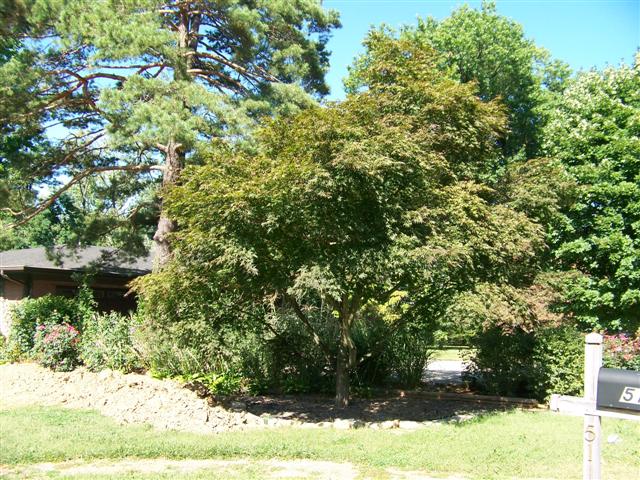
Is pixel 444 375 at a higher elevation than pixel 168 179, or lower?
lower

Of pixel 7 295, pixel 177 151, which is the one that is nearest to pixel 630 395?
pixel 177 151

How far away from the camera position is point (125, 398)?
8.99 metres

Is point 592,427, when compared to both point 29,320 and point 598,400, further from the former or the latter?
point 29,320

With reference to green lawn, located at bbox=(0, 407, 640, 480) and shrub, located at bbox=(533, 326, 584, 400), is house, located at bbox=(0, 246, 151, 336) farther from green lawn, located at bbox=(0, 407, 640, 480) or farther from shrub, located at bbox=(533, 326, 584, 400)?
shrub, located at bbox=(533, 326, 584, 400)

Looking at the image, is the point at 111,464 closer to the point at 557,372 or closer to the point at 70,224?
the point at 557,372

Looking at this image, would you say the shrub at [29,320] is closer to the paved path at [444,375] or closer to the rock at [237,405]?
the rock at [237,405]

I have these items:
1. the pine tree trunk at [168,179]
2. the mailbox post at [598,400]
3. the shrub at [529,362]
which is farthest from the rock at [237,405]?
the mailbox post at [598,400]

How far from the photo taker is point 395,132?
782cm

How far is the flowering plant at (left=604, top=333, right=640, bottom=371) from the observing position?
10023 millimetres

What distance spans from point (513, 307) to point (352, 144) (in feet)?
16.9

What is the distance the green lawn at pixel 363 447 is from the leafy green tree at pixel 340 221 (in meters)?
2.04

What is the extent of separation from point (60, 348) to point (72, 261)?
5997 millimetres

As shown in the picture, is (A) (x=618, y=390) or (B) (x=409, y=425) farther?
(B) (x=409, y=425)

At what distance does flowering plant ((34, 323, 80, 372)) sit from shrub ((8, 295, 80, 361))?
1.29 metres
